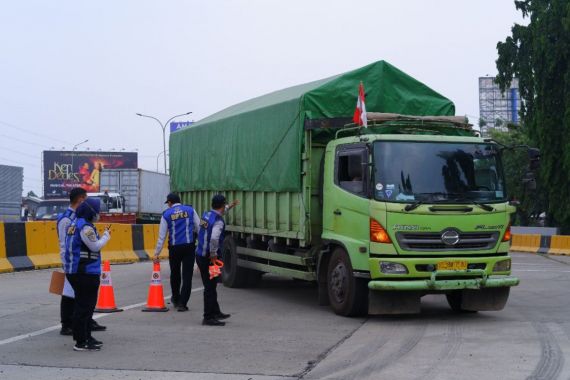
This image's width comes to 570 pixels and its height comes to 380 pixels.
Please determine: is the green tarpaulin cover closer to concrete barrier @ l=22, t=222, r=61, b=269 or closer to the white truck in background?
concrete barrier @ l=22, t=222, r=61, b=269

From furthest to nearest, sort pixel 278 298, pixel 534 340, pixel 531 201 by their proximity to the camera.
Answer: pixel 531 201, pixel 278 298, pixel 534 340

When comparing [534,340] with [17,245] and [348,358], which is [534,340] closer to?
[348,358]

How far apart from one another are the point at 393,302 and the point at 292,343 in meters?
2.05

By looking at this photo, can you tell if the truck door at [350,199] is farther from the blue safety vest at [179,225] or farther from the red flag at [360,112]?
the blue safety vest at [179,225]

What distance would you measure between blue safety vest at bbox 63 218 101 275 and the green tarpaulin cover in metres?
4.11

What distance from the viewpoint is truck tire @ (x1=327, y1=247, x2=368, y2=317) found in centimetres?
1055

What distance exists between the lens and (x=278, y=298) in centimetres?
1359

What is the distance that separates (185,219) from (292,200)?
1713 millimetres

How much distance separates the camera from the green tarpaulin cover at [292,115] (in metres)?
11.9

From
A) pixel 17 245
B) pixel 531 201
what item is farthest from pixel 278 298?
pixel 531 201

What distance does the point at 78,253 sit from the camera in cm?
854

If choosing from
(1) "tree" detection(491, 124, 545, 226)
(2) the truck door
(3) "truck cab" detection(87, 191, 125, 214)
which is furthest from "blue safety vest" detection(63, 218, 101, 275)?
(1) "tree" detection(491, 124, 545, 226)

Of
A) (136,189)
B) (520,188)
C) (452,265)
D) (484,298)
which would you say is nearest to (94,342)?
(452,265)

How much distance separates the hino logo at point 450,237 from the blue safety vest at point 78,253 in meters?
4.49
